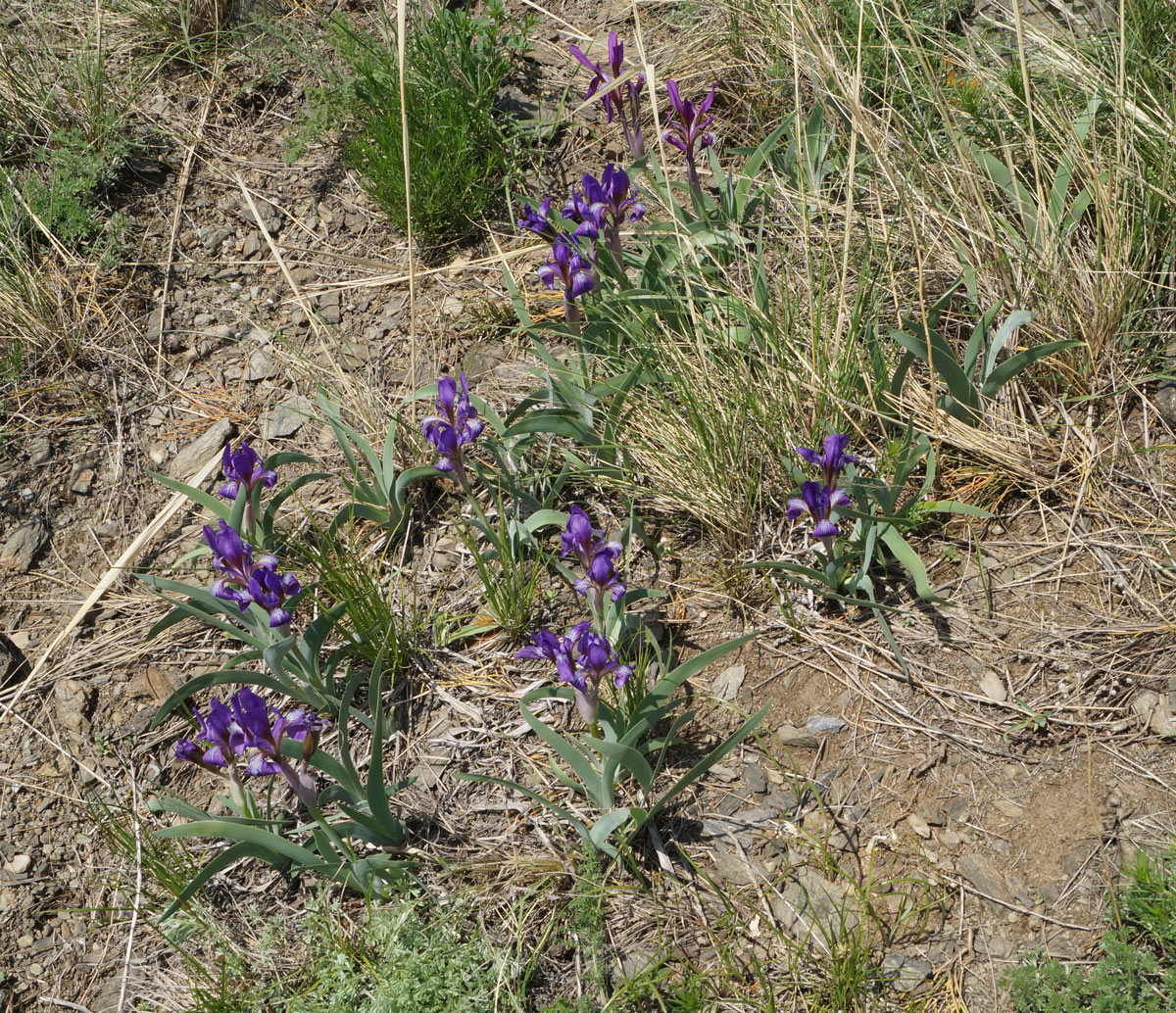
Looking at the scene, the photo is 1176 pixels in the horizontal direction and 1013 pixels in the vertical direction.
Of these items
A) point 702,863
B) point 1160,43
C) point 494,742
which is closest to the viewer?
point 702,863

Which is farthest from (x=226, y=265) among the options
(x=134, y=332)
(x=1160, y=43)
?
(x=1160, y=43)

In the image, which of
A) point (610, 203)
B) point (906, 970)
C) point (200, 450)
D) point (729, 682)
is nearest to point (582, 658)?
point (729, 682)

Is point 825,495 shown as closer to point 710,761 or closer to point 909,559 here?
point 909,559

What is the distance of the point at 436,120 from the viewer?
10.8 ft

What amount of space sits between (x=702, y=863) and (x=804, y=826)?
0.74ft

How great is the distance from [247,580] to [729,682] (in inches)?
43.6

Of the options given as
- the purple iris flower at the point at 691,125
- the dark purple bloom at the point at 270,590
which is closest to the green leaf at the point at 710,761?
the dark purple bloom at the point at 270,590

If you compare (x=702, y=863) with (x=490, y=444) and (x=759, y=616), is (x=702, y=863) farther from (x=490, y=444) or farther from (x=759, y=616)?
(x=490, y=444)

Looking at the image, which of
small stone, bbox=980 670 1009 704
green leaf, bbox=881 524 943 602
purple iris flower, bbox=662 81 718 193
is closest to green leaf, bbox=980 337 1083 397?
green leaf, bbox=881 524 943 602

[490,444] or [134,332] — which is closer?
[490,444]

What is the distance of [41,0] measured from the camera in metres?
4.13

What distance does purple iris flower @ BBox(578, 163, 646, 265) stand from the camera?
2576 millimetres

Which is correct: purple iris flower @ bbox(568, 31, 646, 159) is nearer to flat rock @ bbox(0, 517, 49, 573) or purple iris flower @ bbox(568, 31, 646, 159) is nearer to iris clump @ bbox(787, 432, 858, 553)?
iris clump @ bbox(787, 432, 858, 553)

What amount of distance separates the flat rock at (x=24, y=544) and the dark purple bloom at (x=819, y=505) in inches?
84.7
